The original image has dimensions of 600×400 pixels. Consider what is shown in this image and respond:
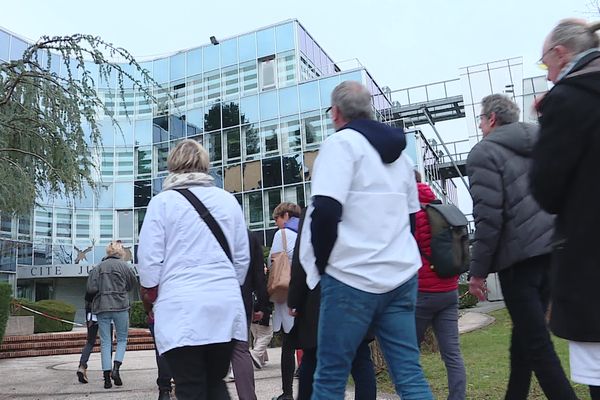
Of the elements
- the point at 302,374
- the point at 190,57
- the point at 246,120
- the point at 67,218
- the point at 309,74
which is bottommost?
the point at 302,374

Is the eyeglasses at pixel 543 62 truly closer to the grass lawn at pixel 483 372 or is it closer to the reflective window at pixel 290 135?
the grass lawn at pixel 483 372

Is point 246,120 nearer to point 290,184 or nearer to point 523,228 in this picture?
point 290,184

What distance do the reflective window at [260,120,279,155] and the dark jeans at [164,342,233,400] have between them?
2516 centimetres

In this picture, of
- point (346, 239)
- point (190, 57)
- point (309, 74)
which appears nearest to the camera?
point (346, 239)

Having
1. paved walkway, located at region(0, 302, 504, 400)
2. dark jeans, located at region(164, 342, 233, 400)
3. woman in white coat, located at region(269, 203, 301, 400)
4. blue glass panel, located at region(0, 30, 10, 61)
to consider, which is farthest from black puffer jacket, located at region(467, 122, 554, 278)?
blue glass panel, located at region(0, 30, 10, 61)

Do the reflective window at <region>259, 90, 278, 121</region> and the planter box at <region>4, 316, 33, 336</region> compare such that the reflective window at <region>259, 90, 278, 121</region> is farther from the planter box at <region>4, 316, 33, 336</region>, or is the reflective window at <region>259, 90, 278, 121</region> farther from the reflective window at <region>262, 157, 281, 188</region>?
the planter box at <region>4, 316, 33, 336</region>

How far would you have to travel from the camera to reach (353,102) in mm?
3105

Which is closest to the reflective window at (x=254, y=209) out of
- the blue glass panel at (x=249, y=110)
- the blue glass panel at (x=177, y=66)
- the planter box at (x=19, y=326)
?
the blue glass panel at (x=249, y=110)

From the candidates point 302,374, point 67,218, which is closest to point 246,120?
point 67,218

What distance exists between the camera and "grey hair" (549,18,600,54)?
236 cm

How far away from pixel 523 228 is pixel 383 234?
1018 millimetres

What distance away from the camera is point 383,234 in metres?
2.87

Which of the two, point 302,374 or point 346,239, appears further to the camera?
point 302,374

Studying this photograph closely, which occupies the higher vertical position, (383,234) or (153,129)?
(153,129)
